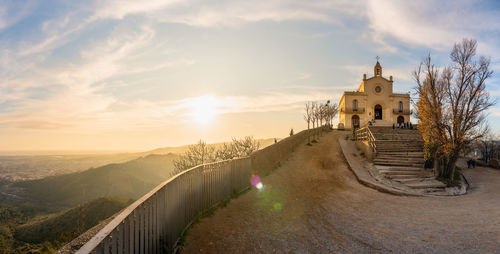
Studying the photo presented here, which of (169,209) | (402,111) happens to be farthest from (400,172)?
(402,111)

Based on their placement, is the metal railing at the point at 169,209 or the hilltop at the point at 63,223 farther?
the hilltop at the point at 63,223

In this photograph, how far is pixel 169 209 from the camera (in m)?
5.04

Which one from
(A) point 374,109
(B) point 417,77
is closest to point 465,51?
(B) point 417,77

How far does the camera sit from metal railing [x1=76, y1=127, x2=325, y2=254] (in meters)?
2.91

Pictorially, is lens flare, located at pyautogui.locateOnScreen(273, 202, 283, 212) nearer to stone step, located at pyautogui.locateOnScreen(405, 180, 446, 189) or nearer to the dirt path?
the dirt path

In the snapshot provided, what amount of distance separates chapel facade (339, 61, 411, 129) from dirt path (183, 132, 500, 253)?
40.5 meters

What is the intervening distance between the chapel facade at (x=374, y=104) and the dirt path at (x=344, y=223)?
4049 cm

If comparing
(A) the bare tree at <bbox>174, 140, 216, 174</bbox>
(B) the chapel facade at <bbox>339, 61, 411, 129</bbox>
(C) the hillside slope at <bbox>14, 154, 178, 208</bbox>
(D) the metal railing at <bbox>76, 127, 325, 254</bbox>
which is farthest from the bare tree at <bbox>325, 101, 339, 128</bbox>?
(C) the hillside slope at <bbox>14, 154, 178, 208</bbox>

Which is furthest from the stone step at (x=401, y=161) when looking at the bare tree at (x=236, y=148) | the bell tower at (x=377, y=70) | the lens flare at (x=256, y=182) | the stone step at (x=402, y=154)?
the bell tower at (x=377, y=70)

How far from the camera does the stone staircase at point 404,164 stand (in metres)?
13.6

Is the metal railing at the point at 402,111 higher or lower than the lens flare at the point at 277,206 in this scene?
higher

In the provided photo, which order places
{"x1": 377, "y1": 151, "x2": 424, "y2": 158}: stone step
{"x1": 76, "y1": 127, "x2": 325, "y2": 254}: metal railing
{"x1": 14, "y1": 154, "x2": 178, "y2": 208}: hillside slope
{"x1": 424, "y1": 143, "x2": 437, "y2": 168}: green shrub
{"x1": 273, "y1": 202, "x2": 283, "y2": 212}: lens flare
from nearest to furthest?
{"x1": 76, "y1": 127, "x2": 325, "y2": 254}: metal railing → {"x1": 273, "y1": 202, "x2": 283, "y2": 212}: lens flare → {"x1": 424, "y1": 143, "x2": 437, "y2": 168}: green shrub → {"x1": 377, "y1": 151, "x2": 424, "y2": 158}: stone step → {"x1": 14, "y1": 154, "x2": 178, "y2": 208}: hillside slope

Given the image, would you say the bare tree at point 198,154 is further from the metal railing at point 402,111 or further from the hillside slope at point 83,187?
the hillside slope at point 83,187

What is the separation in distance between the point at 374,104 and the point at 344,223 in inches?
1929
